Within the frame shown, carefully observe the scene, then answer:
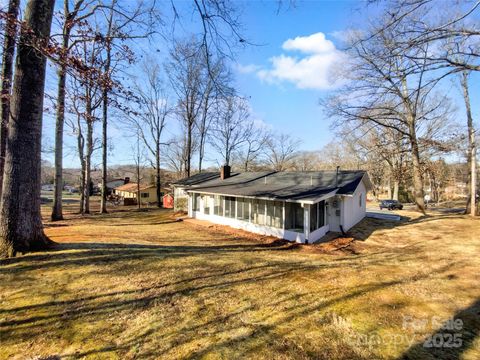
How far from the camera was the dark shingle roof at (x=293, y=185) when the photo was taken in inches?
506

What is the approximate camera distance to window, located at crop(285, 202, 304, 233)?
42.6ft

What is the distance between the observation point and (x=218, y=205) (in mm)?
17047

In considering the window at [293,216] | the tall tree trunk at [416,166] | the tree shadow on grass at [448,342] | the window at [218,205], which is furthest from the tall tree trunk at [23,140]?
the tall tree trunk at [416,166]

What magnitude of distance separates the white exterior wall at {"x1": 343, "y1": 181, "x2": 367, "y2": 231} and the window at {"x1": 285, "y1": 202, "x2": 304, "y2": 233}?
11.0ft

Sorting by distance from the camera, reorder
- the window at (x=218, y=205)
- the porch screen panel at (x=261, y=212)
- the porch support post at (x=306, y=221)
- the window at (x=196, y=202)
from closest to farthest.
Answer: the porch support post at (x=306, y=221) < the porch screen panel at (x=261, y=212) < the window at (x=218, y=205) < the window at (x=196, y=202)

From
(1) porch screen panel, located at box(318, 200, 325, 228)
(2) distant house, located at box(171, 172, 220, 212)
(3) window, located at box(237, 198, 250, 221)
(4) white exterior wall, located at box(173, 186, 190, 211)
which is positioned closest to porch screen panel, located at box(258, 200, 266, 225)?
(3) window, located at box(237, 198, 250, 221)

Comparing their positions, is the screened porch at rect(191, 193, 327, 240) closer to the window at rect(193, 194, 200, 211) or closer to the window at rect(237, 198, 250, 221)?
the window at rect(237, 198, 250, 221)

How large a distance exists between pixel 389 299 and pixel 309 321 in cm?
221

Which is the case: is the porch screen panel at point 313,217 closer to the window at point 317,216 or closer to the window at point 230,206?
the window at point 317,216

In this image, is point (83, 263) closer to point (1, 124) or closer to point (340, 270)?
point (340, 270)

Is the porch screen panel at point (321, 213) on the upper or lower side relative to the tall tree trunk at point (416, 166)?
lower

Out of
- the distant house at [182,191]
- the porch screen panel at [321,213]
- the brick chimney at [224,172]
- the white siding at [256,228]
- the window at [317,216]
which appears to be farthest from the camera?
the distant house at [182,191]

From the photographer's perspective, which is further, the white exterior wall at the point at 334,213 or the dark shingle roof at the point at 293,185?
the white exterior wall at the point at 334,213

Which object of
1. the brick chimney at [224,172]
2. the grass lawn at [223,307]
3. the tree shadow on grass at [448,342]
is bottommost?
the tree shadow on grass at [448,342]
